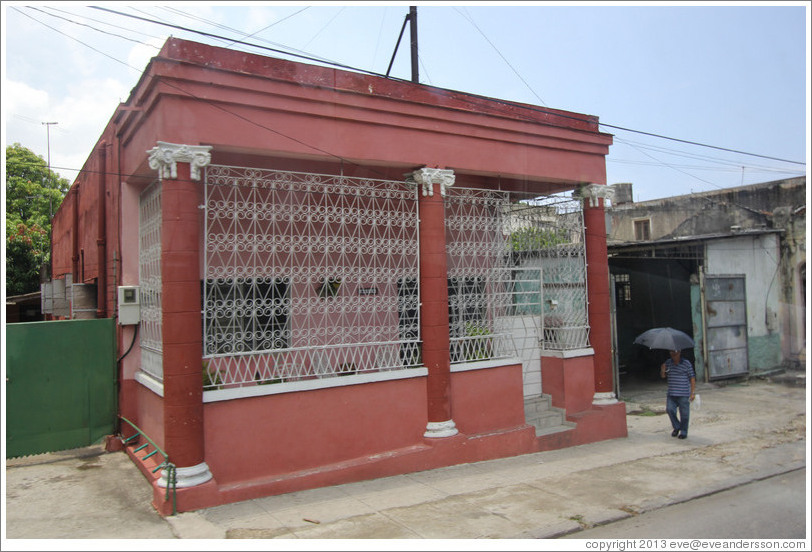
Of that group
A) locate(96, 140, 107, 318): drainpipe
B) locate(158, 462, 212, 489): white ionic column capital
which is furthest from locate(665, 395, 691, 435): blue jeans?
locate(96, 140, 107, 318): drainpipe

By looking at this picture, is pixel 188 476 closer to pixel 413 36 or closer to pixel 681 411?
pixel 681 411

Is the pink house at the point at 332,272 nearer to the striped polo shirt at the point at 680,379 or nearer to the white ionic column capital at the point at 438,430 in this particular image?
the white ionic column capital at the point at 438,430

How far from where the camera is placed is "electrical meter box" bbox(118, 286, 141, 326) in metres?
7.39

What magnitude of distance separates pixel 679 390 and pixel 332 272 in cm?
545

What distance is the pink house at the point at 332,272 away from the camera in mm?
5895

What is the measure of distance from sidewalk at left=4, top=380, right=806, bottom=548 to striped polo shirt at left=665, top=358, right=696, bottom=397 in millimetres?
725

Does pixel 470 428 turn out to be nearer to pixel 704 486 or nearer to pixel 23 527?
pixel 704 486

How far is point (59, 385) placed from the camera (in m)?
7.44

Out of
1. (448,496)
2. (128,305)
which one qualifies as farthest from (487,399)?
(128,305)

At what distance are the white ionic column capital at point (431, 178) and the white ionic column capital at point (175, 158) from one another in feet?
8.80

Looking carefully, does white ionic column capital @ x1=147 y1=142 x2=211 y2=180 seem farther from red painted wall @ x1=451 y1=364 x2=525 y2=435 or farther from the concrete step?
the concrete step

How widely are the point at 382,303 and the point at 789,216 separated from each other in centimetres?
1305

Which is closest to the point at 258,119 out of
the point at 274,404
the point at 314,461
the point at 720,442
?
the point at 274,404

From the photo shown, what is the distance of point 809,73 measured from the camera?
19.8 ft
